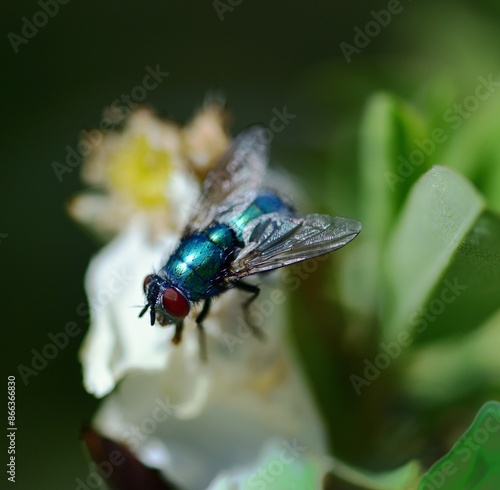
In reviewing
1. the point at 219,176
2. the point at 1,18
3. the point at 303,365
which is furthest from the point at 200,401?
the point at 1,18

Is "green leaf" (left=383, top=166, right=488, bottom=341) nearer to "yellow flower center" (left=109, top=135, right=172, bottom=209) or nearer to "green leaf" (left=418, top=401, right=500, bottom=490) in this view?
"green leaf" (left=418, top=401, right=500, bottom=490)

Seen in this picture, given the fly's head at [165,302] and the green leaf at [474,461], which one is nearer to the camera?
the green leaf at [474,461]

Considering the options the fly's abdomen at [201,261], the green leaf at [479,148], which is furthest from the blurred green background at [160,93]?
the fly's abdomen at [201,261]

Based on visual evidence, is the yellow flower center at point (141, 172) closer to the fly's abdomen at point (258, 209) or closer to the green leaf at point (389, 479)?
the fly's abdomen at point (258, 209)

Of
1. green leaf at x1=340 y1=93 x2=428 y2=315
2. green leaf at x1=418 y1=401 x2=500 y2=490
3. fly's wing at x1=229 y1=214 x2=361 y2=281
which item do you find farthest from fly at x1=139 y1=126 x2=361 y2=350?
green leaf at x1=418 y1=401 x2=500 y2=490

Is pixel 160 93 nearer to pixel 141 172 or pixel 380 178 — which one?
pixel 141 172

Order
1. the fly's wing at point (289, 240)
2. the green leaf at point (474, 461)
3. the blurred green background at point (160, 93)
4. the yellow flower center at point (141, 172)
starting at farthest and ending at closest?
the blurred green background at point (160, 93) < the yellow flower center at point (141, 172) < the fly's wing at point (289, 240) < the green leaf at point (474, 461)
